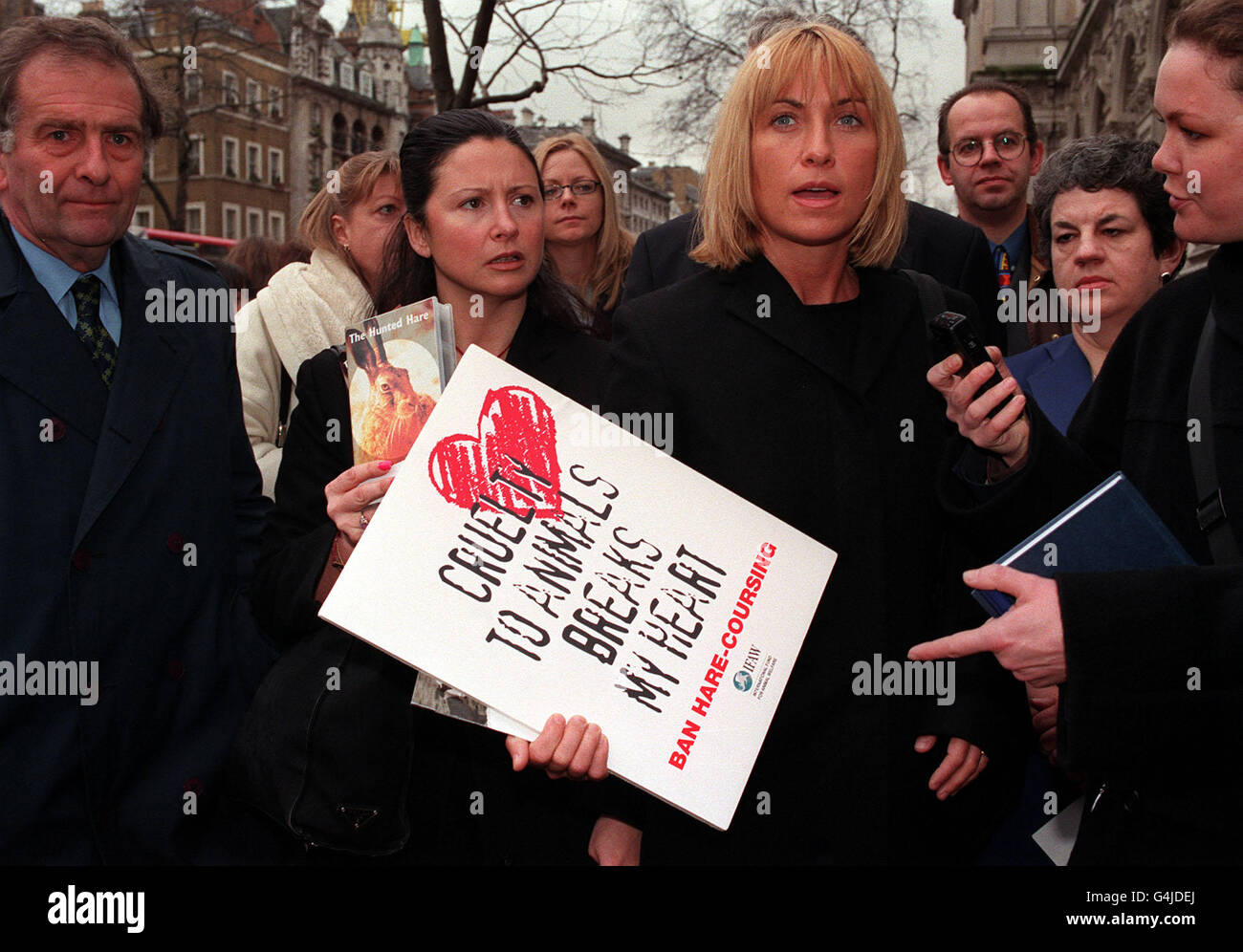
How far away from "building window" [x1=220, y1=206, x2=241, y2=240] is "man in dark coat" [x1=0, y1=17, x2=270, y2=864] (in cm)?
5924

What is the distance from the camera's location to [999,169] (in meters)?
5.00

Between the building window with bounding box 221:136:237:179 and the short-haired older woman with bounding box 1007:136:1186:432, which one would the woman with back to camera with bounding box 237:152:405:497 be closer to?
the short-haired older woman with bounding box 1007:136:1186:432

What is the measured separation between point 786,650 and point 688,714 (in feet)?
0.77

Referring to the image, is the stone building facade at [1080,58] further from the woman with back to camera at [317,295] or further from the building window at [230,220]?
the building window at [230,220]

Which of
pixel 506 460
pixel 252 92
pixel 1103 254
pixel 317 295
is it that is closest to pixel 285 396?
pixel 317 295

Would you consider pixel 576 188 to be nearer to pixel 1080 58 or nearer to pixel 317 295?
pixel 317 295

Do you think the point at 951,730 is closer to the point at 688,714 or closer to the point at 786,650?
the point at 786,650

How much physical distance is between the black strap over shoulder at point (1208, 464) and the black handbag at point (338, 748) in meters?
1.65

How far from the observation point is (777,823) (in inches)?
90.5

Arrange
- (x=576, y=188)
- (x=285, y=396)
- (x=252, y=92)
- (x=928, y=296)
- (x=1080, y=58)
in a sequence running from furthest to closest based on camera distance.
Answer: (x=252, y=92), (x=1080, y=58), (x=576, y=188), (x=285, y=396), (x=928, y=296)

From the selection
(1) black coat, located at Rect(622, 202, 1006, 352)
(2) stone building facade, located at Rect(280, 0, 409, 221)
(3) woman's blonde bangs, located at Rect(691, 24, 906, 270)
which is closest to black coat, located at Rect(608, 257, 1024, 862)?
(3) woman's blonde bangs, located at Rect(691, 24, 906, 270)

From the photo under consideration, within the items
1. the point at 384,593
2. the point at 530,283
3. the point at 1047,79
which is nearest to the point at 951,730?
the point at 384,593

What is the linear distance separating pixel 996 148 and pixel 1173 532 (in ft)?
10.5

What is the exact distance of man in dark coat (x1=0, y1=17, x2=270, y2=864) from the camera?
2.49m
